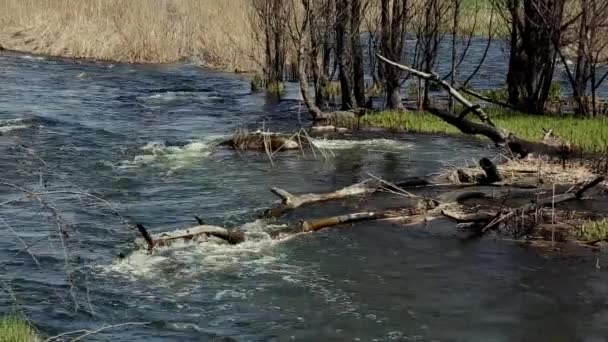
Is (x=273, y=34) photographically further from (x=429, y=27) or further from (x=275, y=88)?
(x=429, y=27)

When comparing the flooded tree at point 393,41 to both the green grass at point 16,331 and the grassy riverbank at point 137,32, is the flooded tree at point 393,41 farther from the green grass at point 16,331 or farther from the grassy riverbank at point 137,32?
the green grass at point 16,331

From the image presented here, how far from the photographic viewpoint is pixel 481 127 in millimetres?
12930

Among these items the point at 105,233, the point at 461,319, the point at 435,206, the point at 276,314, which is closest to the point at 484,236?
the point at 435,206

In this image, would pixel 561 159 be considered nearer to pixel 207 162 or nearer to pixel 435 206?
pixel 435 206

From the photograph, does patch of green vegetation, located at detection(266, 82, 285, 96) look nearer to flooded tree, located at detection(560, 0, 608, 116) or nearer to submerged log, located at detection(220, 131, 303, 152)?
submerged log, located at detection(220, 131, 303, 152)

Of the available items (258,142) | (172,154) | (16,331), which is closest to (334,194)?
(258,142)

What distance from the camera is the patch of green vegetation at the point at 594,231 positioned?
10.3 m

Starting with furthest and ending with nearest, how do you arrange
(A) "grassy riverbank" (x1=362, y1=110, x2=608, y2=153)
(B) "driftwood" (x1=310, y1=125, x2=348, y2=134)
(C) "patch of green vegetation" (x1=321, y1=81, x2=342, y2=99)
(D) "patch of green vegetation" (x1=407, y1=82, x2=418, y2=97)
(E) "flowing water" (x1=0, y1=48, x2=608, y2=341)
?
(D) "patch of green vegetation" (x1=407, y1=82, x2=418, y2=97) < (C) "patch of green vegetation" (x1=321, y1=81, x2=342, y2=99) < (B) "driftwood" (x1=310, y1=125, x2=348, y2=134) < (A) "grassy riverbank" (x1=362, y1=110, x2=608, y2=153) < (E) "flowing water" (x1=0, y1=48, x2=608, y2=341)

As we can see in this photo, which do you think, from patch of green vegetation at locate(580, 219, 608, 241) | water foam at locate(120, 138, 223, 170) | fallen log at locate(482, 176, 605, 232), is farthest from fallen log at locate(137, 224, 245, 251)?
water foam at locate(120, 138, 223, 170)

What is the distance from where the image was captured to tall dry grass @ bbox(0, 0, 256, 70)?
107ft

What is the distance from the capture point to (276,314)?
823cm

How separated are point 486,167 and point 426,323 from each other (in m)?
4.94

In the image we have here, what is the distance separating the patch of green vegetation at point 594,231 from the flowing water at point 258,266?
526mm

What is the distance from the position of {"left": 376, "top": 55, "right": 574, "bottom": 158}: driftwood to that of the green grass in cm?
686
